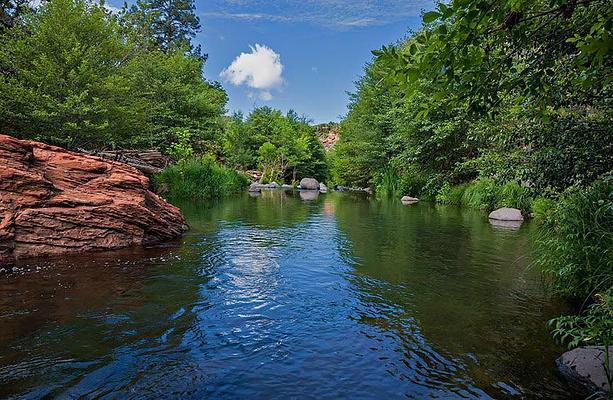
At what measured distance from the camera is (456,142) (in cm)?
2047

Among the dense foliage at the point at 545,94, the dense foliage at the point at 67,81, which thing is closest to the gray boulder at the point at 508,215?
the dense foliage at the point at 545,94

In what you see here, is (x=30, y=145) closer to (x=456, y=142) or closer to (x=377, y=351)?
(x=377, y=351)

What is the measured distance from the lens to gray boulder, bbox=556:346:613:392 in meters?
2.87

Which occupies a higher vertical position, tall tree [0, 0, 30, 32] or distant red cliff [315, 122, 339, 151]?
distant red cliff [315, 122, 339, 151]

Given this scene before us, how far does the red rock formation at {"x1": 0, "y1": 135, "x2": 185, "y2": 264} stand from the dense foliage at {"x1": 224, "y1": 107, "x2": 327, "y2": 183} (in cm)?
3008

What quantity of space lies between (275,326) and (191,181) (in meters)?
15.4

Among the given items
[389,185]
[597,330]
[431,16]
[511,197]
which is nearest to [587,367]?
[597,330]

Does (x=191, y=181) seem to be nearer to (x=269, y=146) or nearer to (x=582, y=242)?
(x=582, y=242)

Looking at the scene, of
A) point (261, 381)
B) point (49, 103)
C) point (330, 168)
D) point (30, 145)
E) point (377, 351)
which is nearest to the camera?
point (261, 381)

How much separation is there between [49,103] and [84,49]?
377cm

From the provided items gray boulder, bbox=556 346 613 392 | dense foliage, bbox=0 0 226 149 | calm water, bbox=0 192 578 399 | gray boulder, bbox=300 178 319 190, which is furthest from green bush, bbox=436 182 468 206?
gray boulder, bbox=300 178 319 190

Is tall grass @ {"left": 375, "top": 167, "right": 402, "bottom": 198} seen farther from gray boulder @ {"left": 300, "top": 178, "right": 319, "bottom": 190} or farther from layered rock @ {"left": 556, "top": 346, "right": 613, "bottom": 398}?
layered rock @ {"left": 556, "top": 346, "right": 613, "bottom": 398}

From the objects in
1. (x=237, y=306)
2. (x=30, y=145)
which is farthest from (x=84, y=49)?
(x=237, y=306)

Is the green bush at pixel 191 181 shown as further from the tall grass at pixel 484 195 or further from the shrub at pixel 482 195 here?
the shrub at pixel 482 195
